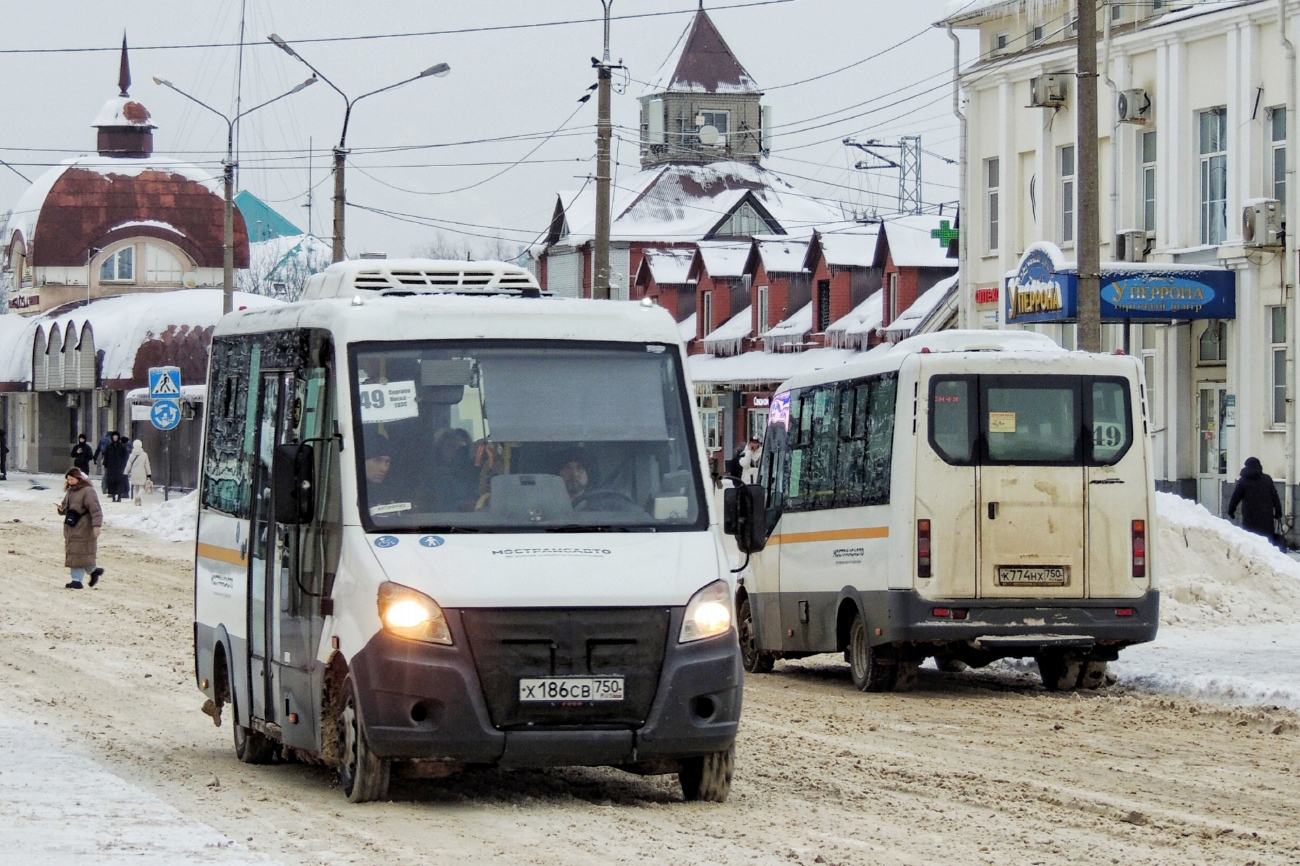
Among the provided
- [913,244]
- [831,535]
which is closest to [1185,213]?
[913,244]

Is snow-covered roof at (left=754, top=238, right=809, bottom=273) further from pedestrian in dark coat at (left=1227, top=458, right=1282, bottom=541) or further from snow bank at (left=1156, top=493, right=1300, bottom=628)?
snow bank at (left=1156, top=493, right=1300, bottom=628)

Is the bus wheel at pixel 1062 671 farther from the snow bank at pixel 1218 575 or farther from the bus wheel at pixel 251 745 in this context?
the bus wheel at pixel 251 745

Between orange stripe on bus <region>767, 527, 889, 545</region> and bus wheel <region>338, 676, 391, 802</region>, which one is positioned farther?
orange stripe on bus <region>767, 527, 889, 545</region>

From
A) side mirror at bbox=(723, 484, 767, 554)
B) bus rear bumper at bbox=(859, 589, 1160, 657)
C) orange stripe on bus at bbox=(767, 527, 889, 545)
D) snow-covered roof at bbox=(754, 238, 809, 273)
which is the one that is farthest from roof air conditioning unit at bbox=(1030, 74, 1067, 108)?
side mirror at bbox=(723, 484, 767, 554)

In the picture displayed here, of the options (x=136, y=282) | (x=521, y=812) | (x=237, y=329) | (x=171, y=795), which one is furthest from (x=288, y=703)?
(x=136, y=282)

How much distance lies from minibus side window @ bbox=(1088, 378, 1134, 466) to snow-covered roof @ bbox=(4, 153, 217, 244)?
67704 mm

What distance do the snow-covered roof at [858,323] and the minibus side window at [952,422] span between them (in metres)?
→ 38.2

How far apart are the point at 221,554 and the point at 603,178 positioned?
16602 millimetres

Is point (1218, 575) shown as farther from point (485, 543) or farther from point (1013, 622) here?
point (485, 543)

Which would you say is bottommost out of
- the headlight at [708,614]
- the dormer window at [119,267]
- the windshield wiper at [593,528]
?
the headlight at [708,614]

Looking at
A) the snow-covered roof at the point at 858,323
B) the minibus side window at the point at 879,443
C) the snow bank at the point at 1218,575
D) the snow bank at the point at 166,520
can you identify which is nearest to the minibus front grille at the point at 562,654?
the minibus side window at the point at 879,443

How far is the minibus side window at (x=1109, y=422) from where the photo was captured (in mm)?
16203

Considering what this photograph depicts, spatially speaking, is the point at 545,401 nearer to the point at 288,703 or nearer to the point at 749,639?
the point at 288,703

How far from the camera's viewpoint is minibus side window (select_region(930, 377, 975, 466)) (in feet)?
52.6
